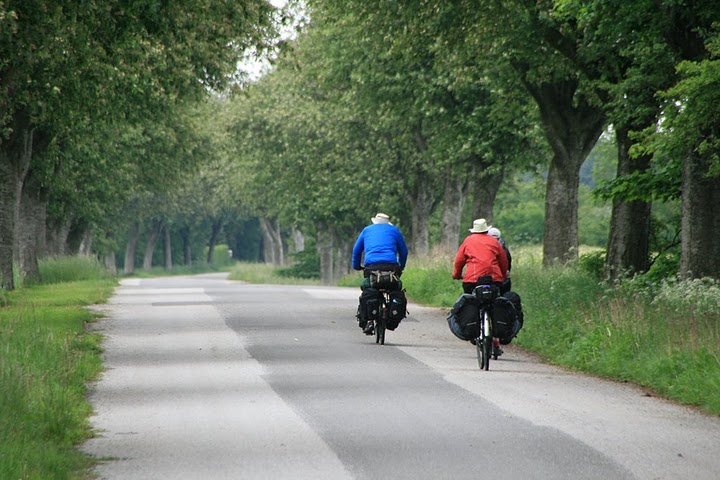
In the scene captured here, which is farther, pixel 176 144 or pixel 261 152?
pixel 261 152

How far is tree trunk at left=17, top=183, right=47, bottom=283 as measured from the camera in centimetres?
3772

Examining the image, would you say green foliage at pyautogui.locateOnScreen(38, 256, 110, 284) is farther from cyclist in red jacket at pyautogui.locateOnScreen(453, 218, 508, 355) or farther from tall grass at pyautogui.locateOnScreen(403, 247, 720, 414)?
cyclist in red jacket at pyautogui.locateOnScreen(453, 218, 508, 355)

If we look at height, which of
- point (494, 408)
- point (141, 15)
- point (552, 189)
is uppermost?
point (141, 15)

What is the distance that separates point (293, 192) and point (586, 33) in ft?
126

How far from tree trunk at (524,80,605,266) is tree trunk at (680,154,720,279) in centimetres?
860

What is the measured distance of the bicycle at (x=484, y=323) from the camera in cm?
1512

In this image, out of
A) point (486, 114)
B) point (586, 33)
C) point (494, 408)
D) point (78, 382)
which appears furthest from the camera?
point (486, 114)

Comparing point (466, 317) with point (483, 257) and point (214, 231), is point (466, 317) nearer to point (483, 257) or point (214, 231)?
point (483, 257)

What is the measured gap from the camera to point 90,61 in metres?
23.5

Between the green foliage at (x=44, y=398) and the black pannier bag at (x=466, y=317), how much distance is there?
4.44 m

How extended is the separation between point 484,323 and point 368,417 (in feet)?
15.6

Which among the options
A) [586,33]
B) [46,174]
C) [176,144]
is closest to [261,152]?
[176,144]

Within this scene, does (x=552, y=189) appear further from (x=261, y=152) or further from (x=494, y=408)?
(x=261, y=152)

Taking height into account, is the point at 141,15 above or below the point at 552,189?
above
